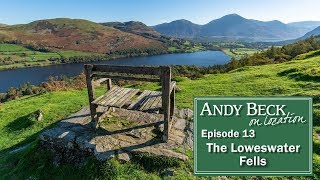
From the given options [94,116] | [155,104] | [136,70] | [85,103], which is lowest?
[85,103]

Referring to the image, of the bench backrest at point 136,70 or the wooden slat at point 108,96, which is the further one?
the wooden slat at point 108,96

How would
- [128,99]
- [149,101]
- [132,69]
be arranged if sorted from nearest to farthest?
[132,69], [128,99], [149,101]

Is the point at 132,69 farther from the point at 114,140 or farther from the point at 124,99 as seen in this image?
the point at 114,140

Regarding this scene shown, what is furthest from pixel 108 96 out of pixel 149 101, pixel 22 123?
pixel 22 123

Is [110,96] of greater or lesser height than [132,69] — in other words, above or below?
below

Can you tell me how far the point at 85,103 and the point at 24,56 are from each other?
6660 inches

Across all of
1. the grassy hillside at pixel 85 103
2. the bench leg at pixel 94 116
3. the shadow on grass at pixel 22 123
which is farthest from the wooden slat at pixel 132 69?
the shadow on grass at pixel 22 123

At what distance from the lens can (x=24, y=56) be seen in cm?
16500

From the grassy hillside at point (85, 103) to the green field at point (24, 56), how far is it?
147858 millimetres

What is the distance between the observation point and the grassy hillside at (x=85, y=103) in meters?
8.15

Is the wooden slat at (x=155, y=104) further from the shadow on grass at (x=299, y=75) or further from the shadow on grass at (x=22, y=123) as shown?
the shadow on grass at (x=299, y=75)

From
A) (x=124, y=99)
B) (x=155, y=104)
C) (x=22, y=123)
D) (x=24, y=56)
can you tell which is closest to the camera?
(x=124, y=99)

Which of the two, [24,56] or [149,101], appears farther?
[24,56]

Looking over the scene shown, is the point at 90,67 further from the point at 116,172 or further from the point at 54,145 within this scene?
the point at 116,172
